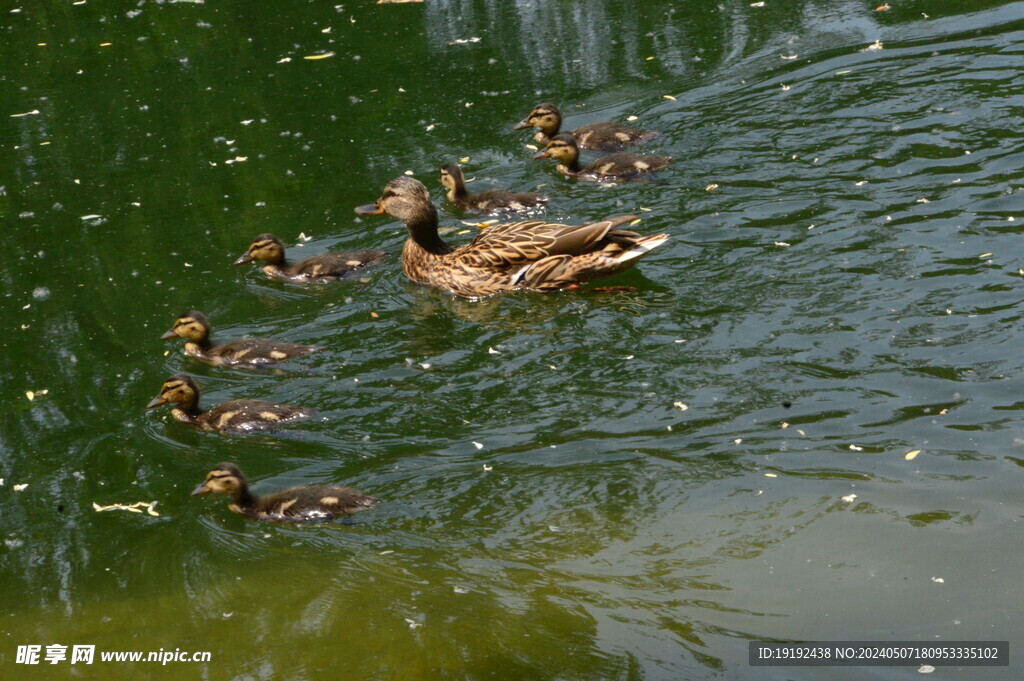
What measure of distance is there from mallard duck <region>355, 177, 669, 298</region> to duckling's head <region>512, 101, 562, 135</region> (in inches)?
56.1

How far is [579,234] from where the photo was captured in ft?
27.7

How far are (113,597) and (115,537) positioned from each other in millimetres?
514

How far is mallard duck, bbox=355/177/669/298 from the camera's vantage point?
8445 millimetres

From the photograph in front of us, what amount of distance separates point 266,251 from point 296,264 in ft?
0.78

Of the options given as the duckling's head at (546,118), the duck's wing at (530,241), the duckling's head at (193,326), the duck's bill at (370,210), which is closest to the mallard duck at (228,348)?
the duckling's head at (193,326)

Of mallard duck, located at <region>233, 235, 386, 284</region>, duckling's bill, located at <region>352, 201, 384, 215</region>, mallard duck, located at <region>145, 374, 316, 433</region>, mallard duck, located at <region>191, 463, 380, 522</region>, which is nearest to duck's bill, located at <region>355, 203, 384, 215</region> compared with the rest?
duckling's bill, located at <region>352, 201, 384, 215</region>

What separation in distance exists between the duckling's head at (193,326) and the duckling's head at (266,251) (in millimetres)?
1049

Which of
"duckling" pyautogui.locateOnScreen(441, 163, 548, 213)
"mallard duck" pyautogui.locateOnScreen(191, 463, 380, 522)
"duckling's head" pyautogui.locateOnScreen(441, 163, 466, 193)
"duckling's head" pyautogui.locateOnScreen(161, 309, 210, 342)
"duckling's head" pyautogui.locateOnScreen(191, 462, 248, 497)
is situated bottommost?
"mallard duck" pyautogui.locateOnScreen(191, 463, 380, 522)

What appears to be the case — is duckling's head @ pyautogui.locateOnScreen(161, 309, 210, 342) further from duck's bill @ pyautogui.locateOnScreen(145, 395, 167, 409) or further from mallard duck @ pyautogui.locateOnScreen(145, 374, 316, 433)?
duck's bill @ pyautogui.locateOnScreen(145, 395, 167, 409)

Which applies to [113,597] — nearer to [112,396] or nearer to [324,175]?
[112,396]

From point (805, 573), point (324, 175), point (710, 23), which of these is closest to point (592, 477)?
point (805, 573)

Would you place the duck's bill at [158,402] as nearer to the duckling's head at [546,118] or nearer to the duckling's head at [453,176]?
the duckling's head at [453,176]

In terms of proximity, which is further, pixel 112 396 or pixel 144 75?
pixel 144 75
